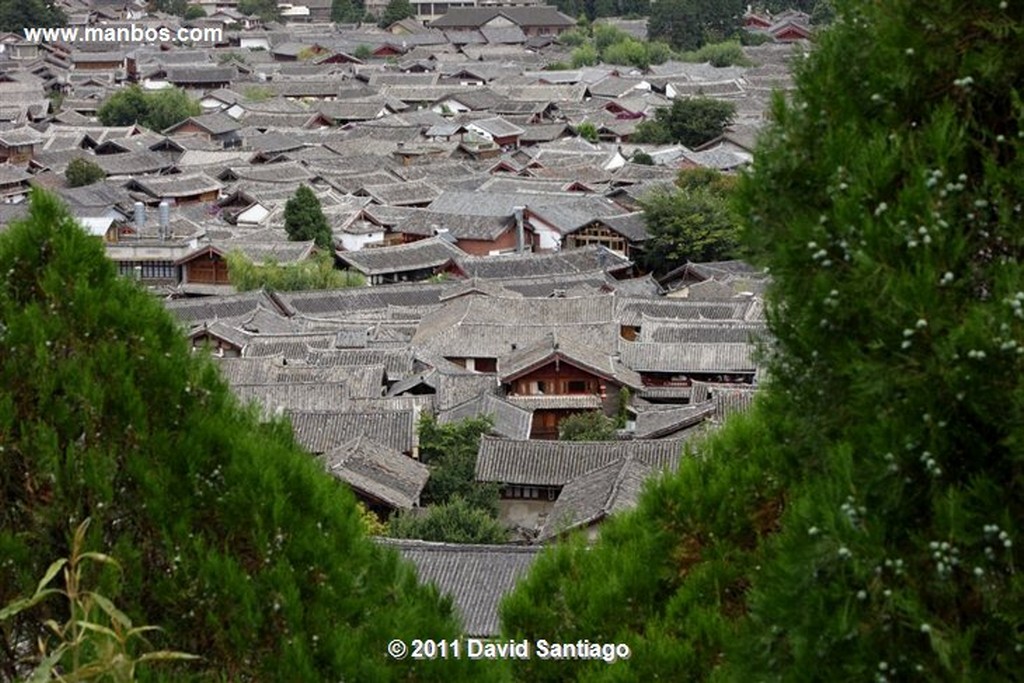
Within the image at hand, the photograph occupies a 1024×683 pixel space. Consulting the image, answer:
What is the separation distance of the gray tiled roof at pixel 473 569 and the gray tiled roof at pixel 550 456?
2803 mm

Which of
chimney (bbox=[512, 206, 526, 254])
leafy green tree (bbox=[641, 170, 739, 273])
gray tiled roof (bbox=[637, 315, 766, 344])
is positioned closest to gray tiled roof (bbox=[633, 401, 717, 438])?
gray tiled roof (bbox=[637, 315, 766, 344])

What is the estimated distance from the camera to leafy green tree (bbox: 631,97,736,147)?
35.1 meters

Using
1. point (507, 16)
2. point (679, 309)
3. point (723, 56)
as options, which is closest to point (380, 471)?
point (679, 309)

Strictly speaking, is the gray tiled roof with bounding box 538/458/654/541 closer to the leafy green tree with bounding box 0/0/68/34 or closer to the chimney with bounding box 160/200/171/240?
the chimney with bounding box 160/200/171/240

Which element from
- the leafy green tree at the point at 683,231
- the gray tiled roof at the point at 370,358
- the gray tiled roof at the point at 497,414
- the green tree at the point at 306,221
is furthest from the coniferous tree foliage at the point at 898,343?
the green tree at the point at 306,221

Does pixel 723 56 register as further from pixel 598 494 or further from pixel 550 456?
pixel 598 494

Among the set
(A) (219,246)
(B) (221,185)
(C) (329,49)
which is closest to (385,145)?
(B) (221,185)

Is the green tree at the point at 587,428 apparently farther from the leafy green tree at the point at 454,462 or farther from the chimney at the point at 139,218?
the chimney at the point at 139,218

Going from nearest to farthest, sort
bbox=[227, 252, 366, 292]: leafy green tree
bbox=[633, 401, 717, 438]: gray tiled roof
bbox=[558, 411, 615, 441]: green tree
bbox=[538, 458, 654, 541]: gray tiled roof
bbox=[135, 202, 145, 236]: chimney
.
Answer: bbox=[538, 458, 654, 541]: gray tiled roof → bbox=[633, 401, 717, 438]: gray tiled roof → bbox=[558, 411, 615, 441]: green tree → bbox=[227, 252, 366, 292]: leafy green tree → bbox=[135, 202, 145, 236]: chimney

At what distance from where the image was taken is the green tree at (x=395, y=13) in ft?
187

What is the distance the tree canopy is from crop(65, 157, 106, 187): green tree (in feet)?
26.2

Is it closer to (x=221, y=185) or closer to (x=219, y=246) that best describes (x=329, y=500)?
(x=219, y=246)

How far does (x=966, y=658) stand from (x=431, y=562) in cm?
807

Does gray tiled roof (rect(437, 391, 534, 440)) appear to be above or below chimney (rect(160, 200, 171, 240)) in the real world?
above
